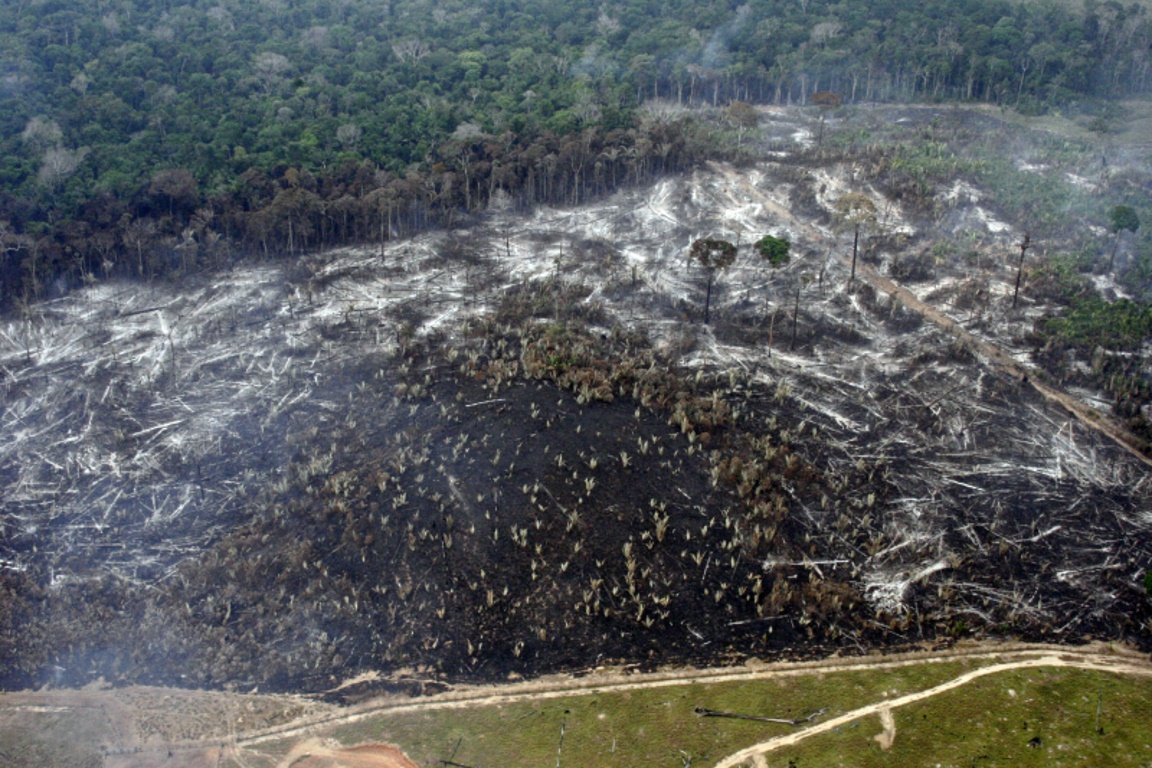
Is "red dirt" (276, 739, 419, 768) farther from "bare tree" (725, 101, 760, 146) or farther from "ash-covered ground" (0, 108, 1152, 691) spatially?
"bare tree" (725, 101, 760, 146)

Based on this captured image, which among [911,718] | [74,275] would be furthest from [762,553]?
[74,275]

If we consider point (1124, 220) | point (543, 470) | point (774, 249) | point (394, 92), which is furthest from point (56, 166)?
A: point (1124, 220)

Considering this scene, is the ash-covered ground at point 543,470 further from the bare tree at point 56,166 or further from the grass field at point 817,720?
the bare tree at point 56,166

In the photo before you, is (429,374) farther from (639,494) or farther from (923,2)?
(923,2)

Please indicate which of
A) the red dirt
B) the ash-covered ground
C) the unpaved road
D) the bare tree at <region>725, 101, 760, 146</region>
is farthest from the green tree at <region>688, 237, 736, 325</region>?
the red dirt

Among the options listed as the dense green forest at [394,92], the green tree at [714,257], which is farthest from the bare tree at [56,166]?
the green tree at [714,257]
